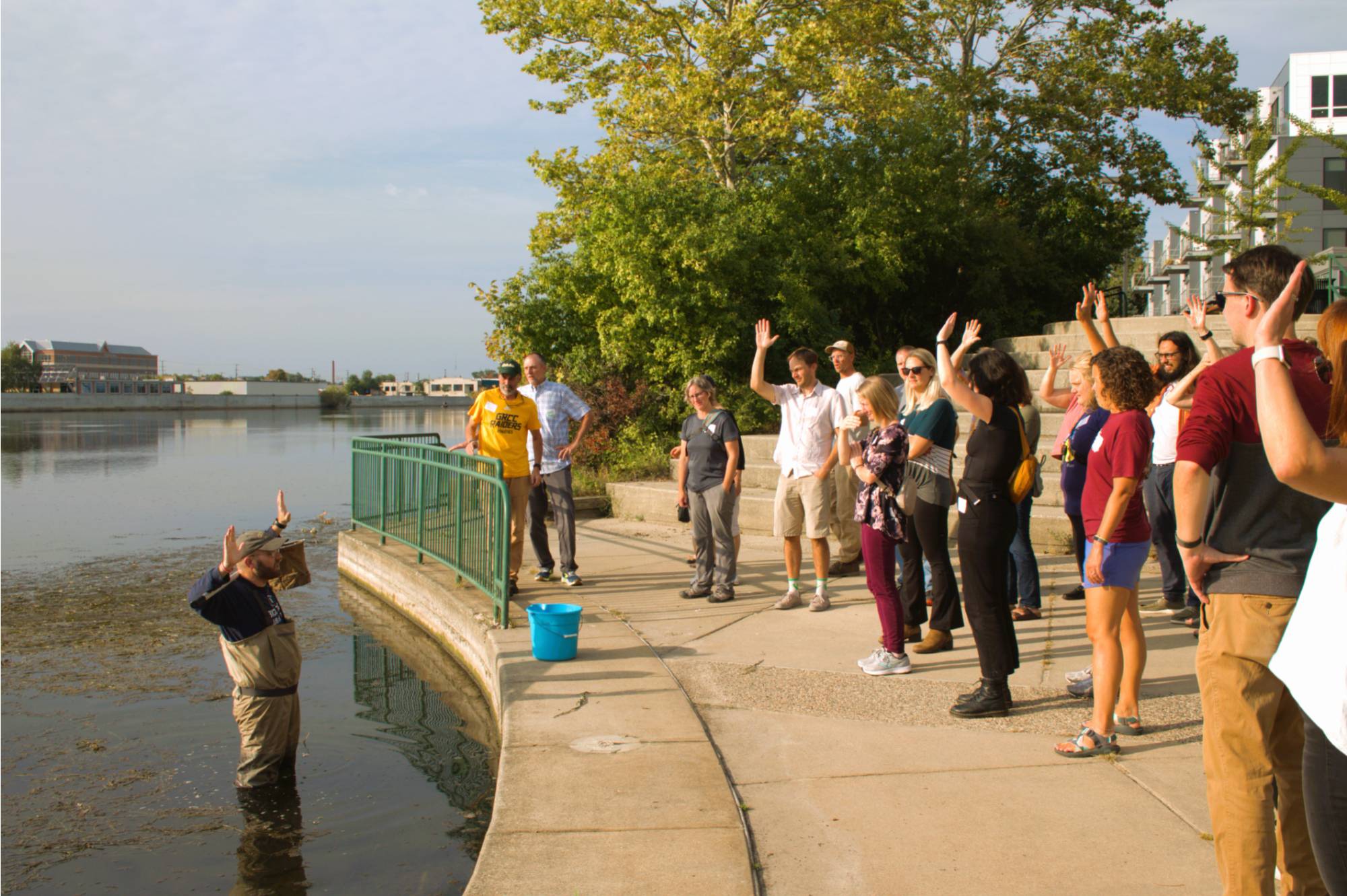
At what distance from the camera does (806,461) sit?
7371 mm

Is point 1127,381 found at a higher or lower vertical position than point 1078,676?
higher

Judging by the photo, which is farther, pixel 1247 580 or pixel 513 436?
pixel 513 436

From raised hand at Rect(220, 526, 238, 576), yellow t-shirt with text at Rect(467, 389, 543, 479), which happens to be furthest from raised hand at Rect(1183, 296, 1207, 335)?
raised hand at Rect(220, 526, 238, 576)

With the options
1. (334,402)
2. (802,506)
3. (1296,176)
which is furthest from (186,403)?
(802,506)

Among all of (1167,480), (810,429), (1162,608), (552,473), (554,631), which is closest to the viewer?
(554,631)

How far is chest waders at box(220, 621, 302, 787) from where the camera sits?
5.32 m

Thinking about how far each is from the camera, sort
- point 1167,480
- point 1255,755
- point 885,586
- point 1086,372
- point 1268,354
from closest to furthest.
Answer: point 1268,354, point 1255,755, point 885,586, point 1086,372, point 1167,480

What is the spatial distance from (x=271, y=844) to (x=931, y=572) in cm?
396

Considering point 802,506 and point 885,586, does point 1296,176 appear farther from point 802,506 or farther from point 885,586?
point 885,586

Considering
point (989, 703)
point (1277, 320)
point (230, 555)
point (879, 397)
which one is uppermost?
point (1277, 320)

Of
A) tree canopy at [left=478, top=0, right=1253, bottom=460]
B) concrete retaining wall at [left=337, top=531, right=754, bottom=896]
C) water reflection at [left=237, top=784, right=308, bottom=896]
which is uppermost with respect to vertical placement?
tree canopy at [left=478, top=0, right=1253, bottom=460]

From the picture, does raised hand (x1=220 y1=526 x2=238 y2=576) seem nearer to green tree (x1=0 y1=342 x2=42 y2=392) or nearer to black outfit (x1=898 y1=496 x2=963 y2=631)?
black outfit (x1=898 y1=496 x2=963 y2=631)

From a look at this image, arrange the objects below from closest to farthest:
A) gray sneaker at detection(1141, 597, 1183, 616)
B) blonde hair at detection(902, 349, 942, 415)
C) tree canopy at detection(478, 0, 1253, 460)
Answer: blonde hair at detection(902, 349, 942, 415), gray sneaker at detection(1141, 597, 1183, 616), tree canopy at detection(478, 0, 1253, 460)

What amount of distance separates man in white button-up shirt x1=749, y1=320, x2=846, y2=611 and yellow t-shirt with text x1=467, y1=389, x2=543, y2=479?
6.70ft
